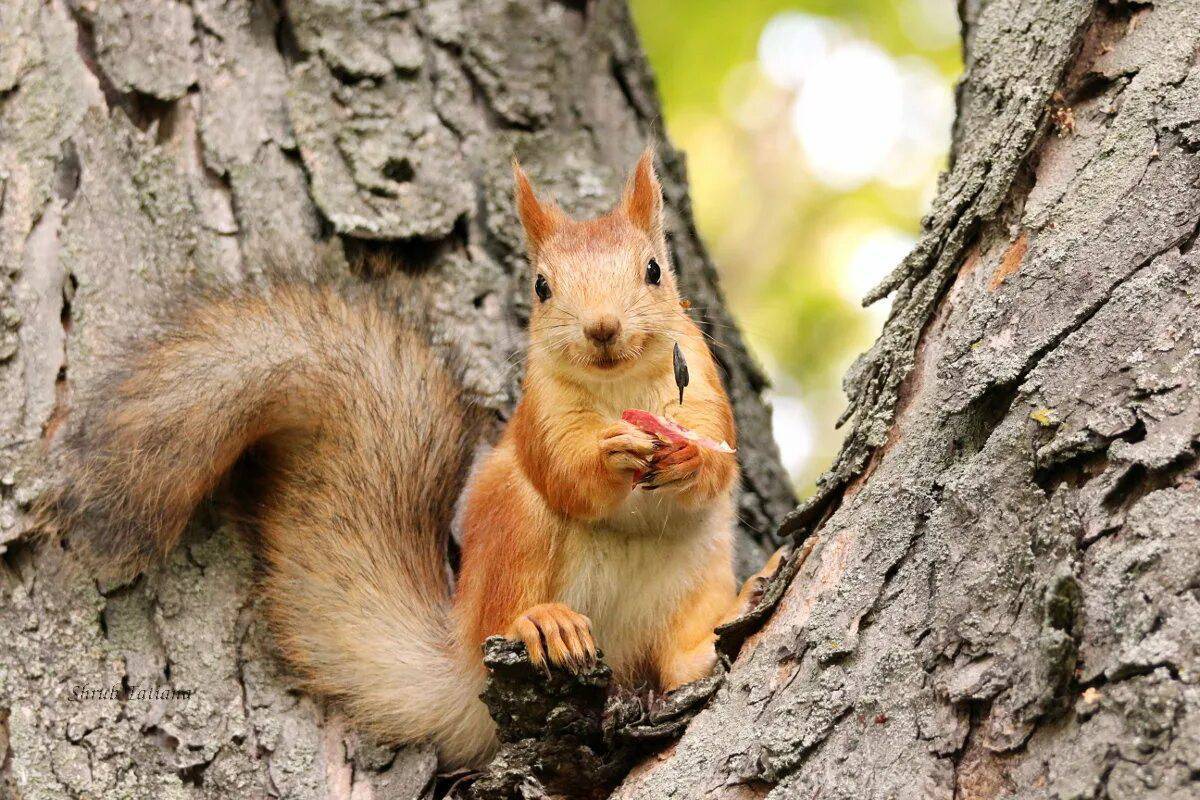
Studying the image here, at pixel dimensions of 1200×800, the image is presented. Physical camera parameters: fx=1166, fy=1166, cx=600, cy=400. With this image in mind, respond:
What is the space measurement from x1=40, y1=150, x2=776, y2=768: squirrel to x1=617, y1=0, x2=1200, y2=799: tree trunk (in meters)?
0.37

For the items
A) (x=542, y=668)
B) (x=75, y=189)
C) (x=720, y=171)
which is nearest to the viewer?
(x=542, y=668)

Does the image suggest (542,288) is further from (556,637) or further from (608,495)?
(556,637)

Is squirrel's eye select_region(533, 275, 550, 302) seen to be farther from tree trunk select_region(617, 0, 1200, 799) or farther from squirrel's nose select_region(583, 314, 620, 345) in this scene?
tree trunk select_region(617, 0, 1200, 799)

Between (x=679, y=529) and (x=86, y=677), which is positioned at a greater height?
(x=679, y=529)

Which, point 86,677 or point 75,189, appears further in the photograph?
point 75,189

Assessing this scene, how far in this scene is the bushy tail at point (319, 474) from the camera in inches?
81.8

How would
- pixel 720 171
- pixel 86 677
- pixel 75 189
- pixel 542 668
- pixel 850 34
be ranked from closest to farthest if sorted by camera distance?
pixel 542 668 < pixel 86 677 < pixel 75 189 < pixel 850 34 < pixel 720 171

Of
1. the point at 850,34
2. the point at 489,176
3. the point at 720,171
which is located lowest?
the point at 489,176

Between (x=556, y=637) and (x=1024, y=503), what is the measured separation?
779mm

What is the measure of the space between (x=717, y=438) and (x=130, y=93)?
4.98ft

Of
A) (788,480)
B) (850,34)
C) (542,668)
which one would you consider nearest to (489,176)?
(788,480)

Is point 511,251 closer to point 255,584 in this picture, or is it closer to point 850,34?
point 255,584

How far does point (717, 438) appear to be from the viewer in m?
2.22

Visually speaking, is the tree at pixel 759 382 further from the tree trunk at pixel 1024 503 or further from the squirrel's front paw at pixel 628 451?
the squirrel's front paw at pixel 628 451
